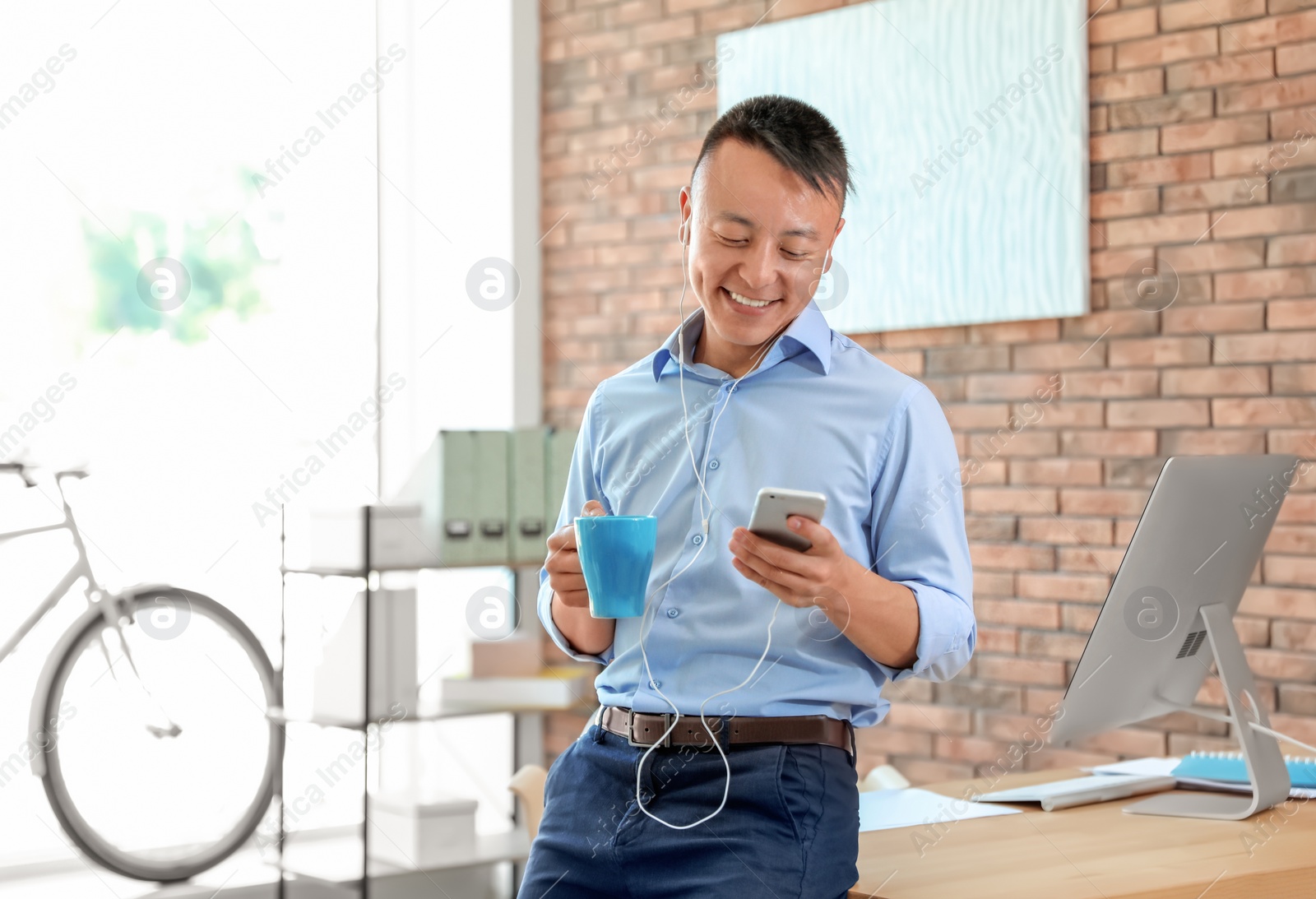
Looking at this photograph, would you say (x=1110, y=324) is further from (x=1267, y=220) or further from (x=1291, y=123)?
(x=1291, y=123)

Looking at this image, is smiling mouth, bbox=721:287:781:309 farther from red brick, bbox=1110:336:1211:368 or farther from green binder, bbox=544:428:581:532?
green binder, bbox=544:428:581:532

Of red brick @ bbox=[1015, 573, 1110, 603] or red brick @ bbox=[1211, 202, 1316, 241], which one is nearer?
red brick @ bbox=[1211, 202, 1316, 241]

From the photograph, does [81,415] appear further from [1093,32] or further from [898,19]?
[1093,32]

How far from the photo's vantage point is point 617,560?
155 cm

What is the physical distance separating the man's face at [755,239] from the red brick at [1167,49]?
1.86 m

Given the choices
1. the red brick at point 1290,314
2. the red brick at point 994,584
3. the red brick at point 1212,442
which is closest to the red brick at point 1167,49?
the red brick at point 1290,314

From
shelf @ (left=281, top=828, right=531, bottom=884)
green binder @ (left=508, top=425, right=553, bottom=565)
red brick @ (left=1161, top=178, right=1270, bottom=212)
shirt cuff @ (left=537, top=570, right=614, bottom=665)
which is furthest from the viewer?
green binder @ (left=508, top=425, right=553, bottom=565)

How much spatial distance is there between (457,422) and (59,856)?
5.99 ft

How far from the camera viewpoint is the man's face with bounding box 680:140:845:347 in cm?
165

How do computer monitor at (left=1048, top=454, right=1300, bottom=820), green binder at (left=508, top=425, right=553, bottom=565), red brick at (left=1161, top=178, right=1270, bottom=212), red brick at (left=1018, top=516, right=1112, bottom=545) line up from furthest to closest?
green binder at (left=508, top=425, right=553, bottom=565)
red brick at (left=1018, top=516, right=1112, bottom=545)
red brick at (left=1161, top=178, right=1270, bottom=212)
computer monitor at (left=1048, top=454, right=1300, bottom=820)

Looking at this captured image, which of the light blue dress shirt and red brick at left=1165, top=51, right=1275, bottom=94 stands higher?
red brick at left=1165, top=51, right=1275, bottom=94

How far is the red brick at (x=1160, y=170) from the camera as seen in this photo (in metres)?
3.14

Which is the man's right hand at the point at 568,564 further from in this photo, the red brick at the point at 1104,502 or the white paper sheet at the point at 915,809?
the red brick at the point at 1104,502

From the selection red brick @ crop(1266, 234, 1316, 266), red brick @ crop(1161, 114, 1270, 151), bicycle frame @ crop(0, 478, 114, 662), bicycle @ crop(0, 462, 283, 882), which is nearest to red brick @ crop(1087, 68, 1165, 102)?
red brick @ crop(1161, 114, 1270, 151)
